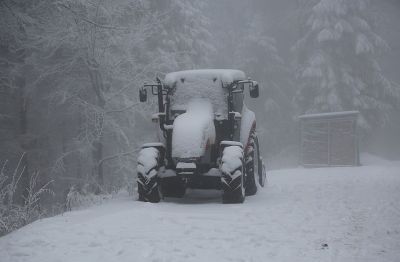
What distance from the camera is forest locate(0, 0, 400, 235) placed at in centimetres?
1497

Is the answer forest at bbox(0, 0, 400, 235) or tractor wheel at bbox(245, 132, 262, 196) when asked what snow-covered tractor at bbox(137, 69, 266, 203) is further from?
forest at bbox(0, 0, 400, 235)

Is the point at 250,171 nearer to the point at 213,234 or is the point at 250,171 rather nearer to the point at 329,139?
the point at 213,234

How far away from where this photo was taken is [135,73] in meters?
17.4

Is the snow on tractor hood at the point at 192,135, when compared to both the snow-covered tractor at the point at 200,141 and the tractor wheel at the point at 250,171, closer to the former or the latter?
the snow-covered tractor at the point at 200,141

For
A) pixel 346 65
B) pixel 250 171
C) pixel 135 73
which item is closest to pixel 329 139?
pixel 346 65

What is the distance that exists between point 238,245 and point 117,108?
44.1 ft

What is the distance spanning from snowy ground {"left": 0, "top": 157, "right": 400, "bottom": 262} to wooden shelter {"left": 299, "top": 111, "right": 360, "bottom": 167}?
15738mm

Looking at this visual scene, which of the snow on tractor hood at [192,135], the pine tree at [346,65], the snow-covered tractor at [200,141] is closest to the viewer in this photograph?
the snow on tractor hood at [192,135]

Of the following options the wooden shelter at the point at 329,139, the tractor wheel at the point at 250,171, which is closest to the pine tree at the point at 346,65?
the wooden shelter at the point at 329,139

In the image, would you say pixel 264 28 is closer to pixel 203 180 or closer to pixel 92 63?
pixel 92 63

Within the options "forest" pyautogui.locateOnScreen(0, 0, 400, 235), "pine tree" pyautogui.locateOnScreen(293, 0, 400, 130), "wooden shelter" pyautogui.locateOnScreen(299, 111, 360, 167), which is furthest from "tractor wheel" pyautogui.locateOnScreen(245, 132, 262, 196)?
"pine tree" pyautogui.locateOnScreen(293, 0, 400, 130)

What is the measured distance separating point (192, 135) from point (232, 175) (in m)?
1.03

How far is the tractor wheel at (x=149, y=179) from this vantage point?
797cm

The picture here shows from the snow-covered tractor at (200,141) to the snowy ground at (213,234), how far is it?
0.52 m
